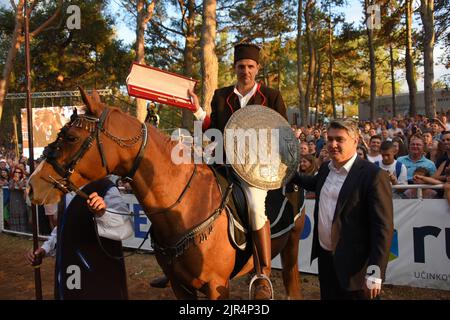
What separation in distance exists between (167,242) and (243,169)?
0.86m

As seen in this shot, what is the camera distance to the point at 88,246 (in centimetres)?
291

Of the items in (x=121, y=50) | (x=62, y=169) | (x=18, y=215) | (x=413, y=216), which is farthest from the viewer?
(x=121, y=50)

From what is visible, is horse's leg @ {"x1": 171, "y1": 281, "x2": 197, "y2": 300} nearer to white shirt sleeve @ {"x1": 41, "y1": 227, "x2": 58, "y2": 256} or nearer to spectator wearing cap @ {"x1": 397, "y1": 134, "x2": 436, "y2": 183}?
white shirt sleeve @ {"x1": 41, "y1": 227, "x2": 58, "y2": 256}

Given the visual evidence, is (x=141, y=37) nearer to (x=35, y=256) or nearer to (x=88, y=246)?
(x=35, y=256)

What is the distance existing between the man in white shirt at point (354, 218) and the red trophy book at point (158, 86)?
1295mm

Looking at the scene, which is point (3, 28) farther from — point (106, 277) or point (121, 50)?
point (106, 277)

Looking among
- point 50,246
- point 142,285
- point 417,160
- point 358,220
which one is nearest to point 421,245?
point 417,160

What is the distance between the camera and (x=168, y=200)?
288cm

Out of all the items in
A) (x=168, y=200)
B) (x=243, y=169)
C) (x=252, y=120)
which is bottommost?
(x=168, y=200)

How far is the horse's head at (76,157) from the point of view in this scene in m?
2.50

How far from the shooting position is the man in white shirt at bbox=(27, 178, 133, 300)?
2.87 m

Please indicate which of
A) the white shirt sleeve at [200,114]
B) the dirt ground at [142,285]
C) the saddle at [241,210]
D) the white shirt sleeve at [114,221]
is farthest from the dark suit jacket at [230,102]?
the dirt ground at [142,285]

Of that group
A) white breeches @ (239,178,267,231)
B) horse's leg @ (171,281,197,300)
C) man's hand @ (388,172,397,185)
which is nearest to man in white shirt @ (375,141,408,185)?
man's hand @ (388,172,397,185)

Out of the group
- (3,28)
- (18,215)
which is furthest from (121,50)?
(18,215)
